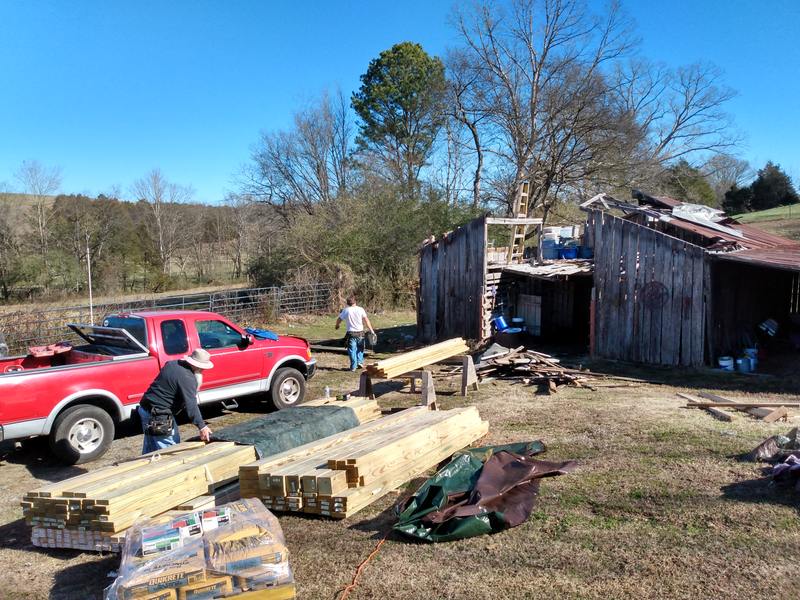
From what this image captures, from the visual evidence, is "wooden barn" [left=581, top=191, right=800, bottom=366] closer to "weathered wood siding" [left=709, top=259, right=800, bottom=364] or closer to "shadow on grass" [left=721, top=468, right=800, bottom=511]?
"weathered wood siding" [left=709, top=259, right=800, bottom=364]

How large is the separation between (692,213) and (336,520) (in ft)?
47.5

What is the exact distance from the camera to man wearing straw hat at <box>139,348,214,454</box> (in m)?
→ 5.86

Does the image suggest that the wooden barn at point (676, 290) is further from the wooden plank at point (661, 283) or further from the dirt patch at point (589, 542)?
the dirt patch at point (589, 542)

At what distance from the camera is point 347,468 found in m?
5.44

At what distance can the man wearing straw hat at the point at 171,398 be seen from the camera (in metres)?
5.86

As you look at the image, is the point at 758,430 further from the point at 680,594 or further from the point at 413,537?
the point at 413,537

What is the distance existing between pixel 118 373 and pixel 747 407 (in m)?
9.32

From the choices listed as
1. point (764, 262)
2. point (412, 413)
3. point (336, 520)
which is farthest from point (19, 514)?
point (764, 262)

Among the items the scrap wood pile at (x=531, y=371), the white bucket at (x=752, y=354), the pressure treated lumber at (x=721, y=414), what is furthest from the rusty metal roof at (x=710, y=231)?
the pressure treated lumber at (x=721, y=414)

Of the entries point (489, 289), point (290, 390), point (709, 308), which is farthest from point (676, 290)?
point (290, 390)

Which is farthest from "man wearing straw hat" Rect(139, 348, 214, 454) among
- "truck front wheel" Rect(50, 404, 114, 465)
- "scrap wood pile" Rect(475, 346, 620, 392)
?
"scrap wood pile" Rect(475, 346, 620, 392)

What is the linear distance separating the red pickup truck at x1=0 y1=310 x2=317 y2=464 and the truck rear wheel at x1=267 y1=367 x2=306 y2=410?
0.06ft

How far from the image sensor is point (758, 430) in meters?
7.67

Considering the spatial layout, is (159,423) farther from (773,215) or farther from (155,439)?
(773,215)
